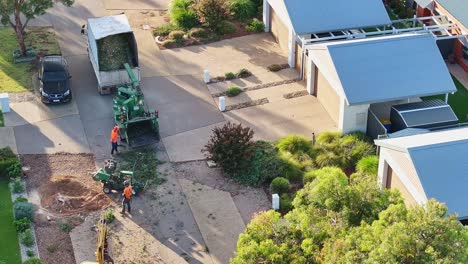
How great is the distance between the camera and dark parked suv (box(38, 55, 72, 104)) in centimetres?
3316

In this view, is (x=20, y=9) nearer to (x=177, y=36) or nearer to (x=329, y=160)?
(x=177, y=36)

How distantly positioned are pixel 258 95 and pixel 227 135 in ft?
21.2

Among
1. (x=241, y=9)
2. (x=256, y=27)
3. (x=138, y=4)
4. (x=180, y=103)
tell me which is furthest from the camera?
(x=138, y=4)

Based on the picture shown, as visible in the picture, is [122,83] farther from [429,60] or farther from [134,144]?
[429,60]

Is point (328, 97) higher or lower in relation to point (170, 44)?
lower

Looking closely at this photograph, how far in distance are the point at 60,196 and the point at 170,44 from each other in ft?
46.2

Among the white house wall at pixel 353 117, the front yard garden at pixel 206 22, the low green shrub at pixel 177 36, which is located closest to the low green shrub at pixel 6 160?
the front yard garden at pixel 206 22

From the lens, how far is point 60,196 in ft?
88.6

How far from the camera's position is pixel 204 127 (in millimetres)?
31781

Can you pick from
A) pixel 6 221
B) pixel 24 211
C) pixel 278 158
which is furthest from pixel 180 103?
pixel 6 221

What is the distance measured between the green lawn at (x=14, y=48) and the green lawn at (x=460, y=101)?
1917 centimetres

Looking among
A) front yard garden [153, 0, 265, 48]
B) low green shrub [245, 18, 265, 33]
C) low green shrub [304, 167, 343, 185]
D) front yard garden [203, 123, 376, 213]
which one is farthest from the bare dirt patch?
low green shrub [245, 18, 265, 33]

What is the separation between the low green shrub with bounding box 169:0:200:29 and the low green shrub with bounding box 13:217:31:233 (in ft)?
58.9

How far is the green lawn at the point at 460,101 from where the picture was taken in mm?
32688
